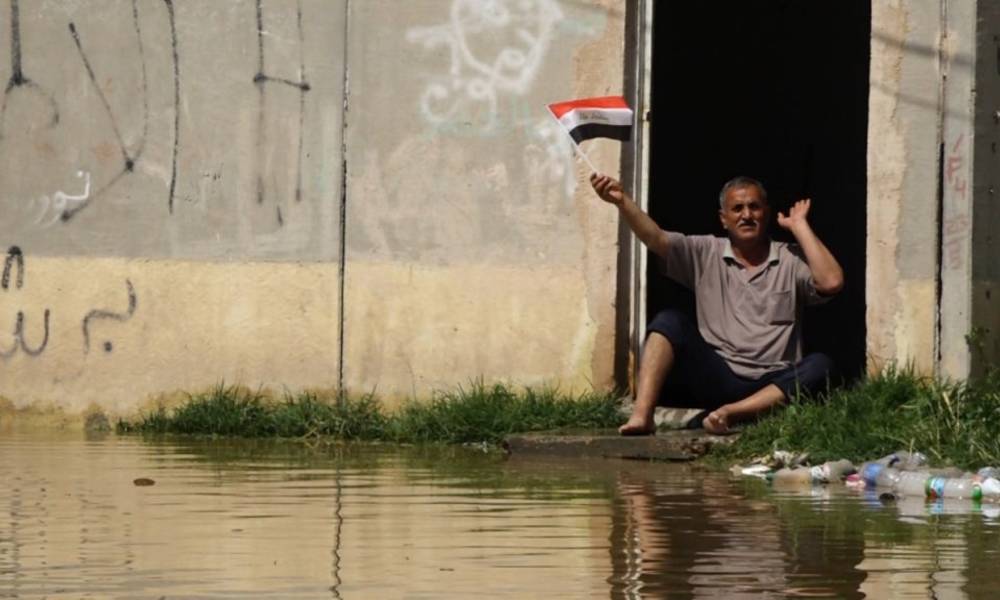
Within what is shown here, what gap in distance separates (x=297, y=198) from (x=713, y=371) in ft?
8.29

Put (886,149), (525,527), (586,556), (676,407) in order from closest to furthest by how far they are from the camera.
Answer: (586,556) → (525,527) → (886,149) → (676,407)

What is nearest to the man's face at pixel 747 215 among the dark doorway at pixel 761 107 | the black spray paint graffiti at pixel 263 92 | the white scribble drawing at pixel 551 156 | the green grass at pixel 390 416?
the white scribble drawing at pixel 551 156

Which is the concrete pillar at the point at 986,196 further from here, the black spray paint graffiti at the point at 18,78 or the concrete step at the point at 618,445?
the black spray paint graffiti at the point at 18,78

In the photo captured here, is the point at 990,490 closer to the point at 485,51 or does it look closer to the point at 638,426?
the point at 638,426

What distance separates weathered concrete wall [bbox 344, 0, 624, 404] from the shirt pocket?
876 millimetres

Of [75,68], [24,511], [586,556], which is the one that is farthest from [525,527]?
[75,68]

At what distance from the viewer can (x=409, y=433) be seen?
465 inches

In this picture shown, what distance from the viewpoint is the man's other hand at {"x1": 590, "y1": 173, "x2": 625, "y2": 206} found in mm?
11172

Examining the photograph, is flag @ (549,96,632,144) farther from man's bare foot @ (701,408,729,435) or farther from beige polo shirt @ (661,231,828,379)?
man's bare foot @ (701,408,729,435)

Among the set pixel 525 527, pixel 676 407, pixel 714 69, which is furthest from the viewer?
pixel 714 69

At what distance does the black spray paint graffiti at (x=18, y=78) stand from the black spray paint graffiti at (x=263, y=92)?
116cm

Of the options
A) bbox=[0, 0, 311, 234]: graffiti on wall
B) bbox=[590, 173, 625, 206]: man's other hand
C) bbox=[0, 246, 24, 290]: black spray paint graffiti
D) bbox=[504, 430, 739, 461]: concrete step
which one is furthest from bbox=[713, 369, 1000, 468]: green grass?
bbox=[0, 246, 24, 290]: black spray paint graffiti

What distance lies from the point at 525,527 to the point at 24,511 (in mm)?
1897

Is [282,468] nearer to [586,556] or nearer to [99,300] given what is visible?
[99,300]
